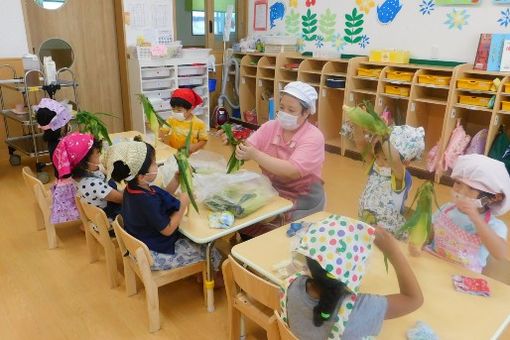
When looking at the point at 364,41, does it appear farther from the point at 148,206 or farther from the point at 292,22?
the point at 148,206

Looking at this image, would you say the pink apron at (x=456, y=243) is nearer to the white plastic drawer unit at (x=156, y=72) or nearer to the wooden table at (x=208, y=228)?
the wooden table at (x=208, y=228)

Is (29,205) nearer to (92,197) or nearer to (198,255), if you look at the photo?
(92,197)

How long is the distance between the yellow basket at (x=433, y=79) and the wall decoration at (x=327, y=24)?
5.20 feet

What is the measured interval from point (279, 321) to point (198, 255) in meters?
0.96

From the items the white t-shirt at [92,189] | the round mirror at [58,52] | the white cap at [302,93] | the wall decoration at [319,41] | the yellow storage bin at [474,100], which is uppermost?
the wall decoration at [319,41]

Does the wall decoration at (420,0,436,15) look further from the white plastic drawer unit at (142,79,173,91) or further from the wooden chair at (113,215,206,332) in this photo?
the wooden chair at (113,215,206,332)

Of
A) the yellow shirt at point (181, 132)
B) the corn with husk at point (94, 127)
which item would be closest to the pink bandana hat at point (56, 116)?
the corn with husk at point (94, 127)

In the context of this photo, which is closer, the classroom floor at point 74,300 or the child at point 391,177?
the child at point 391,177

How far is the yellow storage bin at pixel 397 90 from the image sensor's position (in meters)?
4.43

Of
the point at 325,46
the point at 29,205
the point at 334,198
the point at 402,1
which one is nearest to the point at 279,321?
the point at 334,198

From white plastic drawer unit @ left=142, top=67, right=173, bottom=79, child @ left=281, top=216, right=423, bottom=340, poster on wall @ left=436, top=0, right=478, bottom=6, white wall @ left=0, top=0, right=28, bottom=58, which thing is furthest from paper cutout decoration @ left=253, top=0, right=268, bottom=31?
child @ left=281, top=216, right=423, bottom=340

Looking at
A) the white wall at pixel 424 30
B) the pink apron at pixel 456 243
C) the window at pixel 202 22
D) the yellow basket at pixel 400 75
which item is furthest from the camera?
the window at pixel 202 22

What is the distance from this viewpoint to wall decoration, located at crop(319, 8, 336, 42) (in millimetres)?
5386

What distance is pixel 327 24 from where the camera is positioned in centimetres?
545
